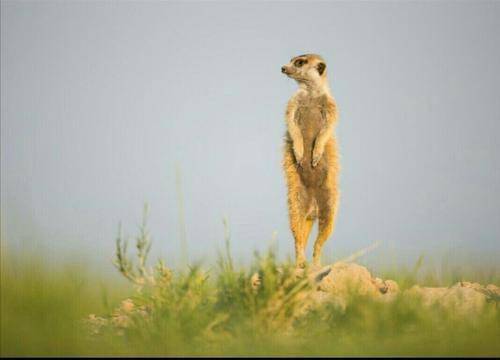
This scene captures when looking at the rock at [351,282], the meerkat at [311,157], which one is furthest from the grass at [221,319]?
the meerkat at [311,157]

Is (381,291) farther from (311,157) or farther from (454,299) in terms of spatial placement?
(311,157)

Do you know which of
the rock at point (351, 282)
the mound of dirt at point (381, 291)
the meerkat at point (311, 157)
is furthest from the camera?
the meerkat at point (311, 157)

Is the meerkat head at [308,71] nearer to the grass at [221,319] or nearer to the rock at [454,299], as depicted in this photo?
the rock at [454,299]

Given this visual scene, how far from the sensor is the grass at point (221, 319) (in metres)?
3.82

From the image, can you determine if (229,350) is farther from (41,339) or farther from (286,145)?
(286,145)

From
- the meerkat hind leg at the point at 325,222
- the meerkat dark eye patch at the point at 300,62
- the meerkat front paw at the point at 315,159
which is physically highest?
the meerkat dark eye patch at the point at 300,62

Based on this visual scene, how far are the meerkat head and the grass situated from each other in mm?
3285

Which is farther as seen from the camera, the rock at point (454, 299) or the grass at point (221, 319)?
the rock at point (454, 299)

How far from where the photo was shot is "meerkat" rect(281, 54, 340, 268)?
7031 mm

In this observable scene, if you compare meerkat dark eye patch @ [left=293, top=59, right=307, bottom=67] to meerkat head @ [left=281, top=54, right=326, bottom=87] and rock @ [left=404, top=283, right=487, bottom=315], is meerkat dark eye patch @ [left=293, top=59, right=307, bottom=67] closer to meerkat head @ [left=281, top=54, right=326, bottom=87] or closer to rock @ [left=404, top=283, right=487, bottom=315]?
meerkat head @ [left=281, top=54, right=326, bottom=87]

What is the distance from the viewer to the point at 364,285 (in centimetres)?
608

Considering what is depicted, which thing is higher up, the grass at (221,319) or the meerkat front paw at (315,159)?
the meerkat front paw at (315,159)

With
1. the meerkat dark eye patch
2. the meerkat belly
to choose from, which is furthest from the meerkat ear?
the meerkat belly

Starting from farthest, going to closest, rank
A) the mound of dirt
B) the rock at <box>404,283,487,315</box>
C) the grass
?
1. the rock at <box>404,283,487,315</box>
2. the mound of dirt
3. the grass
